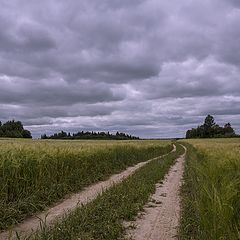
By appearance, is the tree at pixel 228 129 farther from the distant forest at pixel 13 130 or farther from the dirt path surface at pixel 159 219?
the dirt path surface at pixel 159 219

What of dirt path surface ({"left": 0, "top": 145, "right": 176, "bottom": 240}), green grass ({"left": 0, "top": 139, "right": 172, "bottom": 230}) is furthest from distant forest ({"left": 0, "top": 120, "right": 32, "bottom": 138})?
dirt path surface ({"left": 0, "top": 145, "right": 176, "bottom": 240})

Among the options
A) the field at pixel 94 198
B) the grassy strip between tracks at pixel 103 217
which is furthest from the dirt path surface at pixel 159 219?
the grassy strip between tracks at pixel 103 217

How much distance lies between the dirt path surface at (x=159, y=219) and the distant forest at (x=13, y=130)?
11301 centimetres

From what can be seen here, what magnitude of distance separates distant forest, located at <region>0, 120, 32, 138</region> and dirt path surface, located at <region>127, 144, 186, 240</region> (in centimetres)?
11301

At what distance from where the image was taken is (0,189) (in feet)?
38.1

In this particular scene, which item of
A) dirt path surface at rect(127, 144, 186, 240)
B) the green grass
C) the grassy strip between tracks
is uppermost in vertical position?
the green grass

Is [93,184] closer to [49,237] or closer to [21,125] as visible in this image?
[49,237]

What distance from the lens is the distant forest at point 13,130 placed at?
123475mm

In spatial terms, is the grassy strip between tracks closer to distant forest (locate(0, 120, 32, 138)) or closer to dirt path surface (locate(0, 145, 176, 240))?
dirt path surface (locate(0, 145, 176, 240))

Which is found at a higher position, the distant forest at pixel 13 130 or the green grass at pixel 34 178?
the distant forest at pixel 13 130

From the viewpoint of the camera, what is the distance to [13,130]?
130 meters

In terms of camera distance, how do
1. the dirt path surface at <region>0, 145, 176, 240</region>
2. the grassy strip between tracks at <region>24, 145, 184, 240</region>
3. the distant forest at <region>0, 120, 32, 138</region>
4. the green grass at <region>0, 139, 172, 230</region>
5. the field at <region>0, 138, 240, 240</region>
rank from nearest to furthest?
the field at <region>0, 138, 240, 240</region>, the grassy strip between tracks at <region>24, 145, 184, 240</region>, the dirt path surface at <region>0, 145, 176, 240</region>, the green grass at <region>0, 139, 172, 230</region>, the distant forest at <region>0, 120, 32, 138</region>

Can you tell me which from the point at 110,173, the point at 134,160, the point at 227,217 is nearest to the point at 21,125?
the point at 134,160

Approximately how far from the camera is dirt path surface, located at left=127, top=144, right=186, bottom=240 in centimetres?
888
